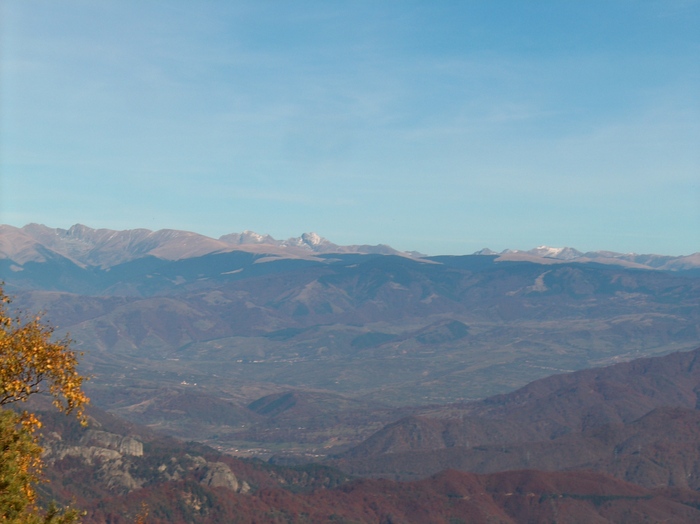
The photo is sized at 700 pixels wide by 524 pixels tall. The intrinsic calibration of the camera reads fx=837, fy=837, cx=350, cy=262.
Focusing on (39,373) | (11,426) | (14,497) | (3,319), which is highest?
(3,319)

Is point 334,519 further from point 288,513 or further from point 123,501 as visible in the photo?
point 123,501

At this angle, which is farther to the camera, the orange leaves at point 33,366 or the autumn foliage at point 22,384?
the autumn foliage at point 22,384

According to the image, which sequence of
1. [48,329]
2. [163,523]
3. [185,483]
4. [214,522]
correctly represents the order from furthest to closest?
[185,483], [214,522], [163,523], [48,329]

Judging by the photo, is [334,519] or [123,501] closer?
[123,501]

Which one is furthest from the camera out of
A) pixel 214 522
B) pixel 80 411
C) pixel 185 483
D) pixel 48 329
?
pixel 185 483

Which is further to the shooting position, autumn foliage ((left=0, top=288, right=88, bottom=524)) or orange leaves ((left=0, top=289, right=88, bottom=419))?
autumn foliage ((left=0, top=288, right=88, bottom=524))

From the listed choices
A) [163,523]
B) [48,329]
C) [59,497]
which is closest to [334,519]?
[163,523]

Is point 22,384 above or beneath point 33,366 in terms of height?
beneath

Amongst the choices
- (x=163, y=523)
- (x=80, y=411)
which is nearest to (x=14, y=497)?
(x=80, y=411)

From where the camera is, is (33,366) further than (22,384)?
Yes

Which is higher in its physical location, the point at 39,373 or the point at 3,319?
the point at 3,319
